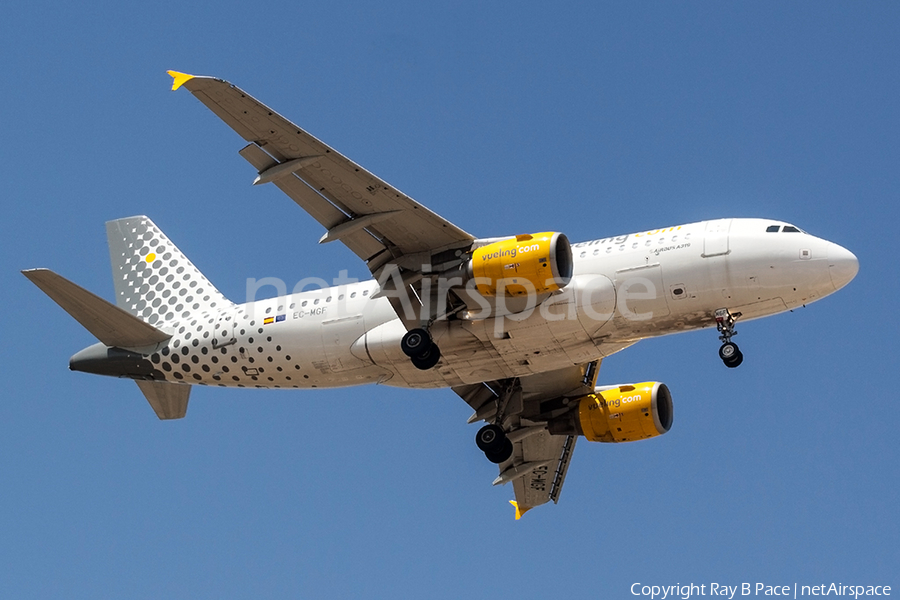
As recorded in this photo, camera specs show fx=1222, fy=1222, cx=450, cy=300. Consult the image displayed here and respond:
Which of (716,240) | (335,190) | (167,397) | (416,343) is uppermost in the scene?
(716,240)

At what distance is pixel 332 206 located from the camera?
3459cm

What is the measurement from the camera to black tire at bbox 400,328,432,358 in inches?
1388

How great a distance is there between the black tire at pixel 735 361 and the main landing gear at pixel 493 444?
838cm

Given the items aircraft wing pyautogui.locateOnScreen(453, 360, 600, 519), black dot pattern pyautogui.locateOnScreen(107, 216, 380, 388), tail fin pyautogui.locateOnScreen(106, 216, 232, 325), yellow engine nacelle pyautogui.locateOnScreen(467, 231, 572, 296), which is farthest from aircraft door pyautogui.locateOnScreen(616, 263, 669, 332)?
tail fin pyautogui.locateOnScreen(106, 216, 232, 325)

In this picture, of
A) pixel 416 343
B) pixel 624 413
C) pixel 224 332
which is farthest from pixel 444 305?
pixel 624 413

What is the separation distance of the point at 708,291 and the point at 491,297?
19.9 feet

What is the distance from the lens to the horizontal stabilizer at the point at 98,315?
36156mm

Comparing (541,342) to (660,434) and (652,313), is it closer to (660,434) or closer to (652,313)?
(652,313)

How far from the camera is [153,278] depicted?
43.1 meters

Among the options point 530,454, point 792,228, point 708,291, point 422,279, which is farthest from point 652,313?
point 530,454

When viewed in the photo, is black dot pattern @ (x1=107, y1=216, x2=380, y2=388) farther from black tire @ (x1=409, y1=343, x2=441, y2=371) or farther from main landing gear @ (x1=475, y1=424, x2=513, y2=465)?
main landing gear @ (x1=475, y1=424, x2=513, y2=465)

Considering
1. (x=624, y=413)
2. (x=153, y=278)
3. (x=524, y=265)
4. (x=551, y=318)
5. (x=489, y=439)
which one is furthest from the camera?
(x=153, y=278)

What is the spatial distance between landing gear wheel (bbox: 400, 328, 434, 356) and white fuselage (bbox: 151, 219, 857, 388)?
0.73m

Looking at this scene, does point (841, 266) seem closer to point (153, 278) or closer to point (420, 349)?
point (420, 349)
